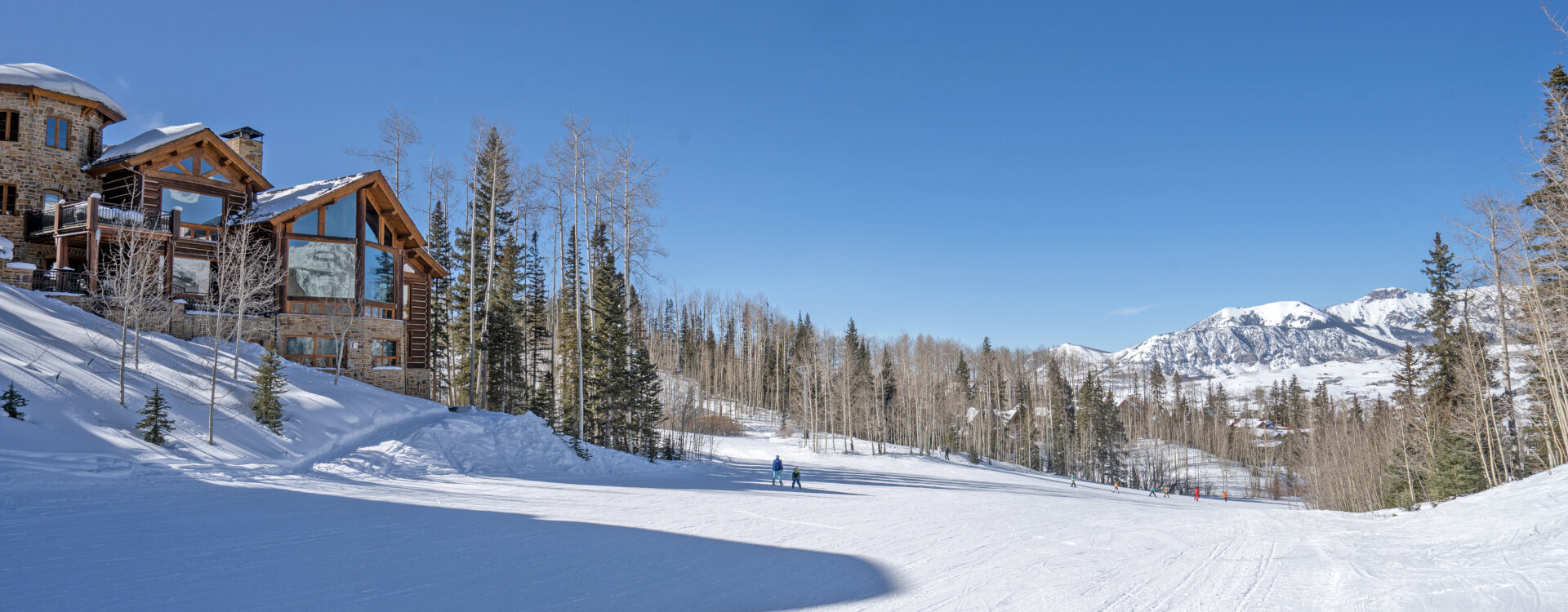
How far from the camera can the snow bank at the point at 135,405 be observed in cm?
1243

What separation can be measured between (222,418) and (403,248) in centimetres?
1433

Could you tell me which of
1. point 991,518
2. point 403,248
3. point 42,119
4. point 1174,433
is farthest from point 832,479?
point 1174,433

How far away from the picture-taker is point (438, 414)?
22.2 metres

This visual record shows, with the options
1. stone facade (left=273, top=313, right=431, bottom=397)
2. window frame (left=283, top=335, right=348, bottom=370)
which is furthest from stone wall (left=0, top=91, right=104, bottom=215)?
window frame (left=283, top=335, right=348, bottom=370)

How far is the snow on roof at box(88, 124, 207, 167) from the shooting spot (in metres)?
23.2

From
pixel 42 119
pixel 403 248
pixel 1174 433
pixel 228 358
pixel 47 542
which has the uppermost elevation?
pixel 42 119

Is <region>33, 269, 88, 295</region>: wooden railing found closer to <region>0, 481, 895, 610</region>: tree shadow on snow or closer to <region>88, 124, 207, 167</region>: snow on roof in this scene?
<region>88, 124, 207, 167</region>: snow on roof

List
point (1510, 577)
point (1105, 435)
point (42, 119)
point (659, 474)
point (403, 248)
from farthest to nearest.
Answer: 1. point (1105, 435)
2. point (403, 248)
3. point (42, 119)
4. point (659, 474)
5. point (1510, 577)

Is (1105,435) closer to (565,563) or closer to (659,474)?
(659,474)

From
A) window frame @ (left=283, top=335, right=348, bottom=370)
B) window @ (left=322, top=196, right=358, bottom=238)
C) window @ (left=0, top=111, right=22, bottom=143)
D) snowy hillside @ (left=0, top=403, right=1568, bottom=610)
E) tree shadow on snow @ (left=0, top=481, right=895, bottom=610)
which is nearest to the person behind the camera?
tree shadow on snow @ (left=0, top=481, right=895, bottom=610)

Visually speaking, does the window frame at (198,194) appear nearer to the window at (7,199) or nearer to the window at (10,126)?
the window at (7,199)

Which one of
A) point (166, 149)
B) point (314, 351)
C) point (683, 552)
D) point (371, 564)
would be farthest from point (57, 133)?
point (683, 552)

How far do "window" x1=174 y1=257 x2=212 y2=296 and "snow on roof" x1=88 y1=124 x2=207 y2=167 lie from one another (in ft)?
12.7

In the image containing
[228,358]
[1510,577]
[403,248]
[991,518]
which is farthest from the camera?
[403,248]
